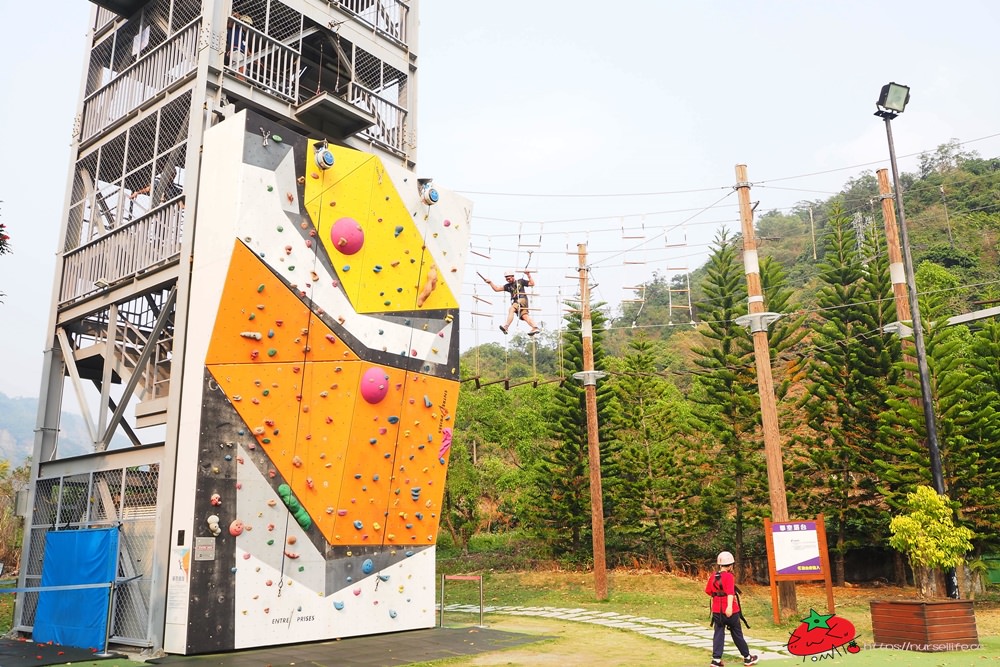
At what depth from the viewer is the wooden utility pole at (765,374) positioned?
1058 centimetres

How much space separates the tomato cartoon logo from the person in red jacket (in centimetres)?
62

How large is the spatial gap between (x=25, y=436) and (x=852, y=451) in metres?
226

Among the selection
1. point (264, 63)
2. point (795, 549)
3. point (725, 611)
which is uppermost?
point (264, 63)

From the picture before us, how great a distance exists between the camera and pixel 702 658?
7688 millimetres

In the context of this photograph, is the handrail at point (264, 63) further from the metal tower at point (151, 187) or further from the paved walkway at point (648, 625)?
the paved walkway at point (648, 625)

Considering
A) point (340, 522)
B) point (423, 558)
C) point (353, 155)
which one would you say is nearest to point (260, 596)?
point (340, 522)

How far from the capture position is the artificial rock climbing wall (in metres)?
8.54

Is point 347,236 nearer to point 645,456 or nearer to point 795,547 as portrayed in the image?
point 795,547

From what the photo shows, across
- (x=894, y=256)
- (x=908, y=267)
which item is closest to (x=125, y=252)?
(x=908, y=267)

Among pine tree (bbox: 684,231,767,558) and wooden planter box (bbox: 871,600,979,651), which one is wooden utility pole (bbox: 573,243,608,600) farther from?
wooden planter box (bbox: 871,600,979,651)

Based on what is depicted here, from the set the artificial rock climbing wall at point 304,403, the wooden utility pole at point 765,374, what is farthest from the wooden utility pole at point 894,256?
the artificial rock climbing wall at point 304,403

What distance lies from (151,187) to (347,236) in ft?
9.56

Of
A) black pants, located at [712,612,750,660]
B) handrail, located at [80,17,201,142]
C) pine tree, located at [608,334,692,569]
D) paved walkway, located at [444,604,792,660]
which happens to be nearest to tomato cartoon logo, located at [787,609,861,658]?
paved walkway, located at [444,604,792,660]

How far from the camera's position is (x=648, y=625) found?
34.8 ft
